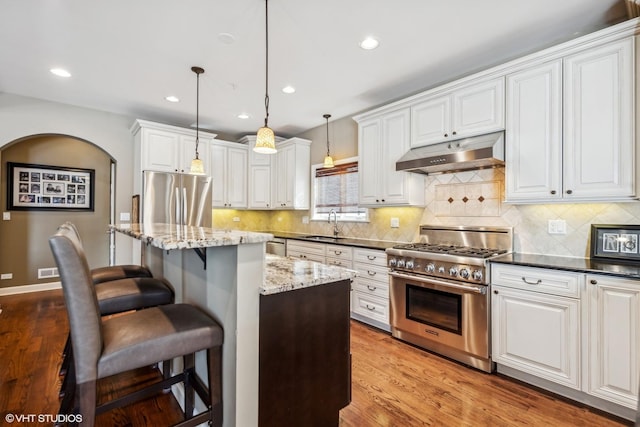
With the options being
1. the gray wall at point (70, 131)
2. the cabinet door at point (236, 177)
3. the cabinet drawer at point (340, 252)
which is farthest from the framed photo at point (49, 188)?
the cabinet drawer at point (340, 252)

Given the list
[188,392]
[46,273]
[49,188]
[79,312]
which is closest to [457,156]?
[188,392]

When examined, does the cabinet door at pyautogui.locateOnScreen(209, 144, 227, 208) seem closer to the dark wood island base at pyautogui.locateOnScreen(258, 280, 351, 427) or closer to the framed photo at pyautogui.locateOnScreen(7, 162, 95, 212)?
the framed photo at pyautogui.locateOnScreen(7, 162, 95, 212)

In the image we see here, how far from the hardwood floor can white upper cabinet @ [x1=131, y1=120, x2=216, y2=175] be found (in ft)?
7.55

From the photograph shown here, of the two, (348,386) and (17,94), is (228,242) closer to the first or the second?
(348,386)

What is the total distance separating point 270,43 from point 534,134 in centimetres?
226

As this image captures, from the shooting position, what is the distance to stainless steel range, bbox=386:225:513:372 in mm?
2453

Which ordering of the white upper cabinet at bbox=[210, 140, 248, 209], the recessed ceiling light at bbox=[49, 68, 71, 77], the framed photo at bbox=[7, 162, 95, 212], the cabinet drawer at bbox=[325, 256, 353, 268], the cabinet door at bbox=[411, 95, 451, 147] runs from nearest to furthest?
the cabinet door at bbox=[411, 95, 451, 147] < the recessed ceiling light at bbox=[49, 68, 71, 77] < the cabinet drawer at bbox=[325, 256, 353, 268] < the framed photo at bbox=[7, 162, 95, 212] < the white upper cabinet at bbox=[210, 140, 248, 209]

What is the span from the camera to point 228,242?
4.05 feet

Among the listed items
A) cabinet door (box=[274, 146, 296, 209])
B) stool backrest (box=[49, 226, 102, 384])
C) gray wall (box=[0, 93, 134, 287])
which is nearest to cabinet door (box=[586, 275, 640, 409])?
stool backrest (box=[49, 226, 102, 384])

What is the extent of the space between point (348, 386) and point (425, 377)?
970 millimetres

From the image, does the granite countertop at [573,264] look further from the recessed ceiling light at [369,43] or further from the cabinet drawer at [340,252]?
the recessed ceiling light at [369,43]

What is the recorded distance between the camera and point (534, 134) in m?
2.39

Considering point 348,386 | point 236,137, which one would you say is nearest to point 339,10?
point 348,386

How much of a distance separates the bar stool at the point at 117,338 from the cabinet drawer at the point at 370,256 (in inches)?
81.7
